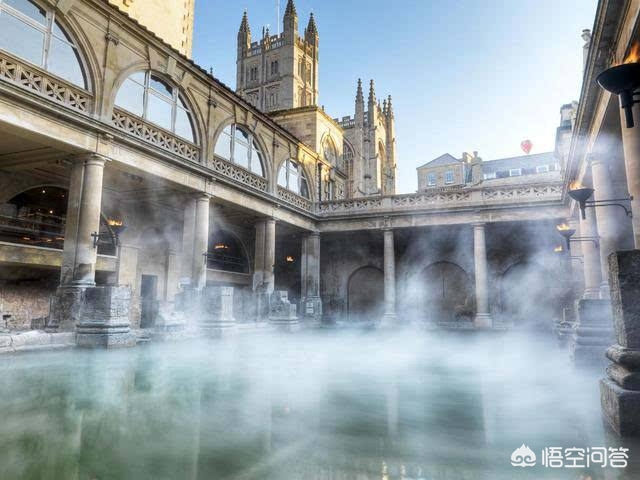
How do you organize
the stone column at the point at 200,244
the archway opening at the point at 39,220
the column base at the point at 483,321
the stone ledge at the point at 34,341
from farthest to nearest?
the column base at the point at 483,321 → the stone column at the point at 200,244 → the archway opening at the point at 39,220 → the stone ledge at the point at 34,341

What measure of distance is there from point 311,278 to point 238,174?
7217 millimetres

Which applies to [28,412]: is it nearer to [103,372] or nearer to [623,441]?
[103,372]

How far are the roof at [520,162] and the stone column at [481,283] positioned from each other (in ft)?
136

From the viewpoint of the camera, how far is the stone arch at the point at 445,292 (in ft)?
75.8

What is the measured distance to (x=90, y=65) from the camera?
1153cm

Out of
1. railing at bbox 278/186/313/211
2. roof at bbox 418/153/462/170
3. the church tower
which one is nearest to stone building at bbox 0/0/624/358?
railing at bbox 278/186/313/211

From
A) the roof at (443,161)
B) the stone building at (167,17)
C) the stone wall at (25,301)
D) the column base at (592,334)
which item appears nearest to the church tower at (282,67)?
the roof at (443,161)

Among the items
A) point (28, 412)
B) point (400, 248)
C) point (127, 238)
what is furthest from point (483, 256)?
point (28, 412)

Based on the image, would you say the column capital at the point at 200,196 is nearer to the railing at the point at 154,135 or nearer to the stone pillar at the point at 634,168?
the railing at the point at 154,135

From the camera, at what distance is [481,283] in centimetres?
1905

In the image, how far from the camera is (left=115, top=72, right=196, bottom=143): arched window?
Answer: 1285 centimetres

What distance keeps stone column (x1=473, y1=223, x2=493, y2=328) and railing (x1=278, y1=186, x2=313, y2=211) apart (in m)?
8.53

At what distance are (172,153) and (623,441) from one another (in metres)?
13.4

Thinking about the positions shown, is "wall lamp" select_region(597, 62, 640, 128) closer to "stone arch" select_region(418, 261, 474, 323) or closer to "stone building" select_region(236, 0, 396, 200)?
"stone arch" select_region(418, 261, 474, 323)
